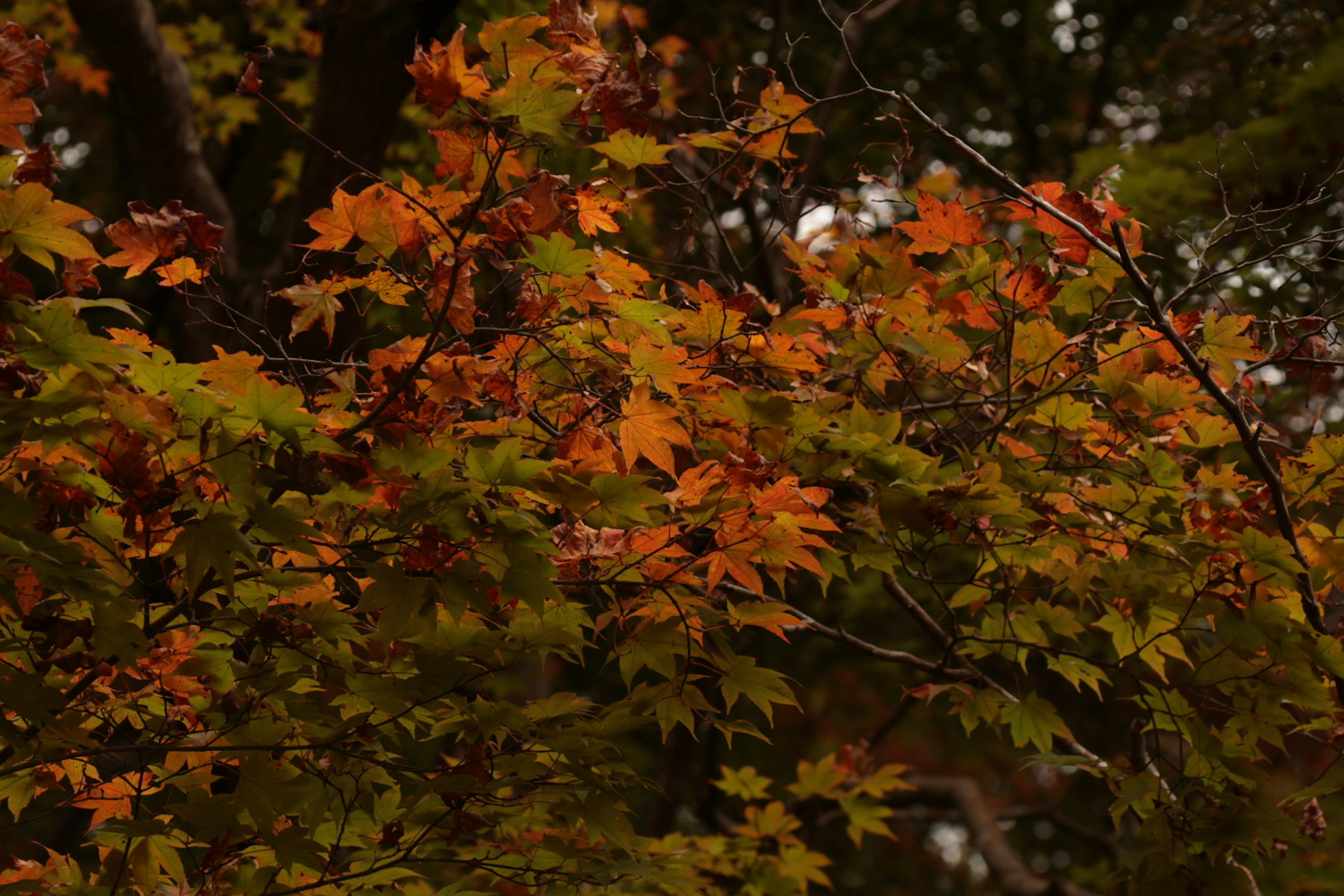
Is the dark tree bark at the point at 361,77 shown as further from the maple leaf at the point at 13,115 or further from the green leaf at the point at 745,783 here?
the green leaf at the point at 745,783

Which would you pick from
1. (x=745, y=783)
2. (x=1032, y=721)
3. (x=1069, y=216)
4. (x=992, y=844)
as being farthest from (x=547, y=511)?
(x=992, y=844)

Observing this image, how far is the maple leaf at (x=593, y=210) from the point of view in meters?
2.31

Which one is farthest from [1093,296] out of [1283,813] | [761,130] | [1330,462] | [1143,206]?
[1143,206]

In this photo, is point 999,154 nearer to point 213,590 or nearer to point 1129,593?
point 1129,593

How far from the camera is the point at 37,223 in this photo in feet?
5.82

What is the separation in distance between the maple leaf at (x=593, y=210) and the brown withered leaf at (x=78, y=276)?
94cm

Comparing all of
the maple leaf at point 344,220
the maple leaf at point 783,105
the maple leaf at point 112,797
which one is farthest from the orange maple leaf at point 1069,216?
the maple leaf at point 112,797

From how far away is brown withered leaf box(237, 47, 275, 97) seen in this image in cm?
205

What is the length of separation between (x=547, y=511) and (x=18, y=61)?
1.24 meters

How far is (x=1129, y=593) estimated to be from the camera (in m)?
2.44

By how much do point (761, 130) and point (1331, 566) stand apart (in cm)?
167

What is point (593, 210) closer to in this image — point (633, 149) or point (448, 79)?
point (633, 149)

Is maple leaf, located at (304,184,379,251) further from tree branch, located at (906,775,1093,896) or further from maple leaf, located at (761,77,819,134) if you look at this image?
tree branch, located at (906,775,1093,896)

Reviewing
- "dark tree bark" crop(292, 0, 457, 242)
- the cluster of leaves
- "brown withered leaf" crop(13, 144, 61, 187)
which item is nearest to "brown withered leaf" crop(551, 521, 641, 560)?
the cluster of leaves
